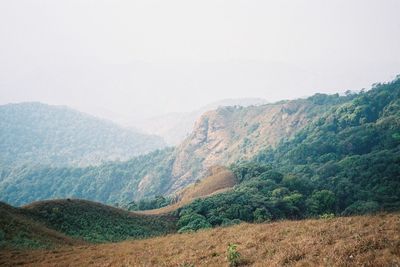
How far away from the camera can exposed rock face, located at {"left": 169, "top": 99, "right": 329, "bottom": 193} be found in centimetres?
15825

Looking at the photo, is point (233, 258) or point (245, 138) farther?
point (245, 138)

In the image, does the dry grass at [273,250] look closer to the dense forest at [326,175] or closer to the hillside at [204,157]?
the dense forest at [326,175]

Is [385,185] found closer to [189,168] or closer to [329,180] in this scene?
[329,180]

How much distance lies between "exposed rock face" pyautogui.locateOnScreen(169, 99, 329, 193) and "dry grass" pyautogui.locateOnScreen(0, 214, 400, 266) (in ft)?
444

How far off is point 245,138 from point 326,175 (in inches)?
3402

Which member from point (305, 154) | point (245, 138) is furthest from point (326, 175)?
point (245, 138)

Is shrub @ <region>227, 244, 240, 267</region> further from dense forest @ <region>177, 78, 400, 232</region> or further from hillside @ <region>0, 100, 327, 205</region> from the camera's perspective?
hillside @ <region>0, 100, 327, 205</region>

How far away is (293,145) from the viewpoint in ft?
443

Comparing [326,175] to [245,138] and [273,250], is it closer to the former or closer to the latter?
[273,250]

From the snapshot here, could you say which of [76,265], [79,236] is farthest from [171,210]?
[76,265]

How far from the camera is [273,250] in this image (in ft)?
39.3

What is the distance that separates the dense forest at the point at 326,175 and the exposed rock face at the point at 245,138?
58.7 feet

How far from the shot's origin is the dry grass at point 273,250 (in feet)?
32.2

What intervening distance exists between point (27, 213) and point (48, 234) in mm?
7203
